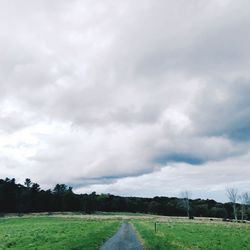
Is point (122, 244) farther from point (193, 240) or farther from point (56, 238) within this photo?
point (56, 238)

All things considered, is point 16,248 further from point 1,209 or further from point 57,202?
point 57,202

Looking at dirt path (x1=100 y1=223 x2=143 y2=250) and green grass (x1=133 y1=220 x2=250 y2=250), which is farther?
green grass (x1=133 y1=220 x2=250 y2=250)

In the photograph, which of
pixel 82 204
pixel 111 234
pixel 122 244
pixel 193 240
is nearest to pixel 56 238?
pixel 111 234

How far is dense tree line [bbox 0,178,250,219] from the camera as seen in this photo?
145375 mm

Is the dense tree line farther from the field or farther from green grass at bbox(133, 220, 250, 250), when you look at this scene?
green grass at bbox(133, 220, 250, 250)

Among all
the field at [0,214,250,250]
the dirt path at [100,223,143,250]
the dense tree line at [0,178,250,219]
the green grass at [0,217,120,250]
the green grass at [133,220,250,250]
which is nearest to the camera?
the dirt path at [100,223,143,250]

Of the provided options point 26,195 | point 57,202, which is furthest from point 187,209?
point 26,195

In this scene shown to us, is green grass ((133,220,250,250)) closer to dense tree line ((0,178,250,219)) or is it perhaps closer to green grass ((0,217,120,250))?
green grass ((0,217,120,250))

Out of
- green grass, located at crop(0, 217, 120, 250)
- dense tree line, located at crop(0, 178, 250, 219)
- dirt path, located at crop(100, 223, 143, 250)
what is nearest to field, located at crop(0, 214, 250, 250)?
green grass, located at crop(0, 217, 120, 250)

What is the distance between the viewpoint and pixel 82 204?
6427 inches

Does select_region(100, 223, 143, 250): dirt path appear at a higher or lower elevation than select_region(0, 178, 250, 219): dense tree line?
lower

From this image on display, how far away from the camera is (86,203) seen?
164500 millimetres

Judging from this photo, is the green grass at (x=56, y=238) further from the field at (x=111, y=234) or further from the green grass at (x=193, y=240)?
the green grass at (x=193, y=240)

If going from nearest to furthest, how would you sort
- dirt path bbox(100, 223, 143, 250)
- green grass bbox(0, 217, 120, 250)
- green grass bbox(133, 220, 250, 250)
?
dirt path bbox(100, 223, 143, 250) → green grass bbox(133, 220, 250, 250) → green grass bbox(0, 217, 120, 250)
